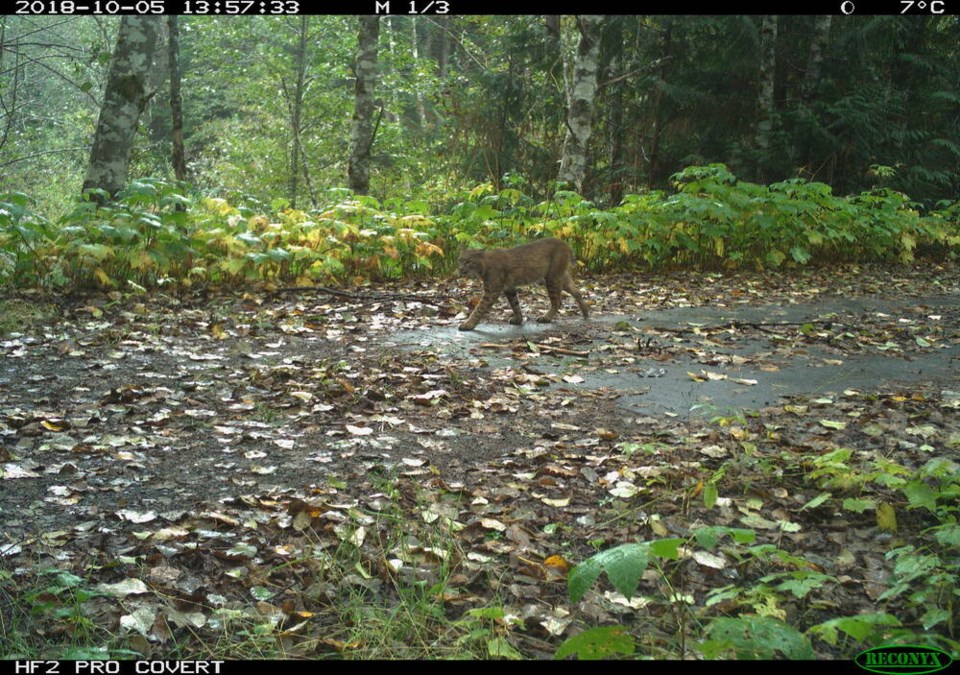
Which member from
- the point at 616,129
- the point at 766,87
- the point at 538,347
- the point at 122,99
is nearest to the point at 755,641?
the point at 538,347

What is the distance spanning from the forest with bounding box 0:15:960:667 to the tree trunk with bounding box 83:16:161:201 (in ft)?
0.15

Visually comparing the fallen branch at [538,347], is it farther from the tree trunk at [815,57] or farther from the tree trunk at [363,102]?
the tree trunk at [815,57]

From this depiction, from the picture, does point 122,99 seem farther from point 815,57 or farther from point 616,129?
point 815,57

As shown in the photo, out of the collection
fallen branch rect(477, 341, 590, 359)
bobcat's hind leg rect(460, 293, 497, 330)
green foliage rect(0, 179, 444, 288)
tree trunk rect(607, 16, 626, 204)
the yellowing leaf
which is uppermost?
tree trunk rect(607, 16, 626, 204)

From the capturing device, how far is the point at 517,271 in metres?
8.94

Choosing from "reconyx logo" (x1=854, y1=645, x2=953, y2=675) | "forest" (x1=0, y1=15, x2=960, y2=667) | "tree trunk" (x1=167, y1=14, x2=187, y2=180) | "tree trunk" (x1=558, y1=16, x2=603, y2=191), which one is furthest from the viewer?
"tree trunk" (x1=167, y1=14, x2=187, y2=180)

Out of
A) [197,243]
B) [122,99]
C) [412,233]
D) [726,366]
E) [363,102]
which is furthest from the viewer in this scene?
[363,102]

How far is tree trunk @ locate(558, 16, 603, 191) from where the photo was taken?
47.0ft

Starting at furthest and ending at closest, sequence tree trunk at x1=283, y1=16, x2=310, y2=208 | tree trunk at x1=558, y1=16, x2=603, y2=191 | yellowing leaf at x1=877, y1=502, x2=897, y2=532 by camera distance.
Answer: tree trunk at x1=283, y1=16, x2=310, y2=208 → tree trunk at x1=558, y1=16, x2=603, y2=191 → yellowing leaf at x1=877, y1=502, x2=897, y2=532

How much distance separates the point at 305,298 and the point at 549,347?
378cm

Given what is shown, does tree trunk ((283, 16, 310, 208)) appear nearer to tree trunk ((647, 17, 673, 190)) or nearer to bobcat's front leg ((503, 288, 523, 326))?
tree trunk ((647, 17, 673, 190))

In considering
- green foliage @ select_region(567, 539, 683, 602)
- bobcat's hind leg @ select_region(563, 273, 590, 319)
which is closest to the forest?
green foliage @ select_region(567, 539, 683, 602)

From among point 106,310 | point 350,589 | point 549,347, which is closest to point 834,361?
point 549,347

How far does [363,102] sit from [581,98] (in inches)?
162
